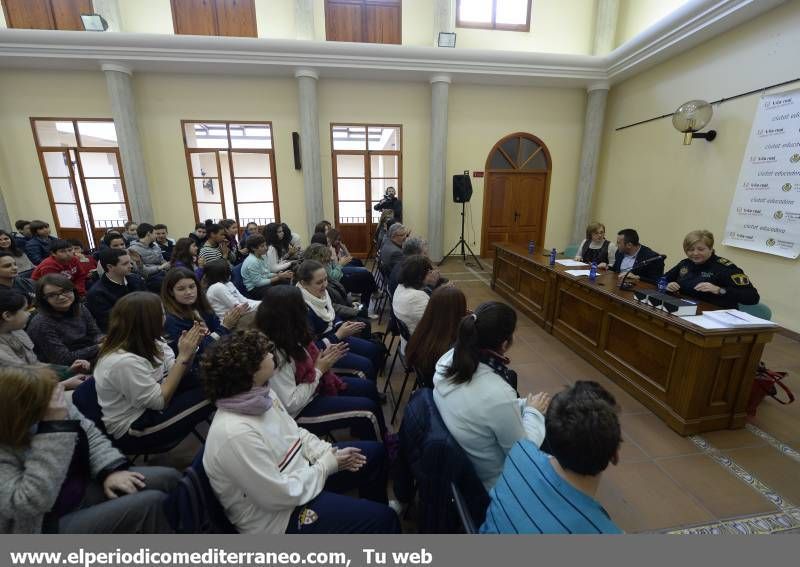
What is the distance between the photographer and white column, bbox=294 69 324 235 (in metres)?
6.43

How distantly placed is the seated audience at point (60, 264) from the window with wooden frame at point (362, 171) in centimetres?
455

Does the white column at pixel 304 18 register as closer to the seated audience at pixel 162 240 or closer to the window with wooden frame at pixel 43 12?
the window with wooden frame at pixel 43 12

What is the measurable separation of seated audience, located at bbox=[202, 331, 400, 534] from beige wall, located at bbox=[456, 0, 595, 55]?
7.53 metres

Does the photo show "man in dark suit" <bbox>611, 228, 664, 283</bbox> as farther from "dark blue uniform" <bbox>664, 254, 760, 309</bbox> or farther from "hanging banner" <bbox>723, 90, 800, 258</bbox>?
"hanging banner" <bbox>723, 90, 800, 258</bbox>

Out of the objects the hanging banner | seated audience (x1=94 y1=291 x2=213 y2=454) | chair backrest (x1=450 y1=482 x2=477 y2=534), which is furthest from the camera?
the hanging banner

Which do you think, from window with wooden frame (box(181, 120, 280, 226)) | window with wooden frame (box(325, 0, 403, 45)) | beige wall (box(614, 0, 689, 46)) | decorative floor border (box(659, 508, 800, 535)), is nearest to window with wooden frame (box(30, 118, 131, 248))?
window with wooden frame (box(181, 120, 280, 226))

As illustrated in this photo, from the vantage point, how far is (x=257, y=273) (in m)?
3.72

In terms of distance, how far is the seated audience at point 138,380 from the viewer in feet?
5.39

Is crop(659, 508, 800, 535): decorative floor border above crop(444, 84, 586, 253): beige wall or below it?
below

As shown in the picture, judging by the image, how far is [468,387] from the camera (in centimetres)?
142

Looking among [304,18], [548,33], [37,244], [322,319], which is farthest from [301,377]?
[548,33]

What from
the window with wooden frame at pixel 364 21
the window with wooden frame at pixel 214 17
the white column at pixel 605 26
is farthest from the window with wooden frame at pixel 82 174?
the white column at pixel 605 26

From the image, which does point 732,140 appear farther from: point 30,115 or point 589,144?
point 30,115

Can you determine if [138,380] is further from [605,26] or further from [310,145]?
[605,26]
